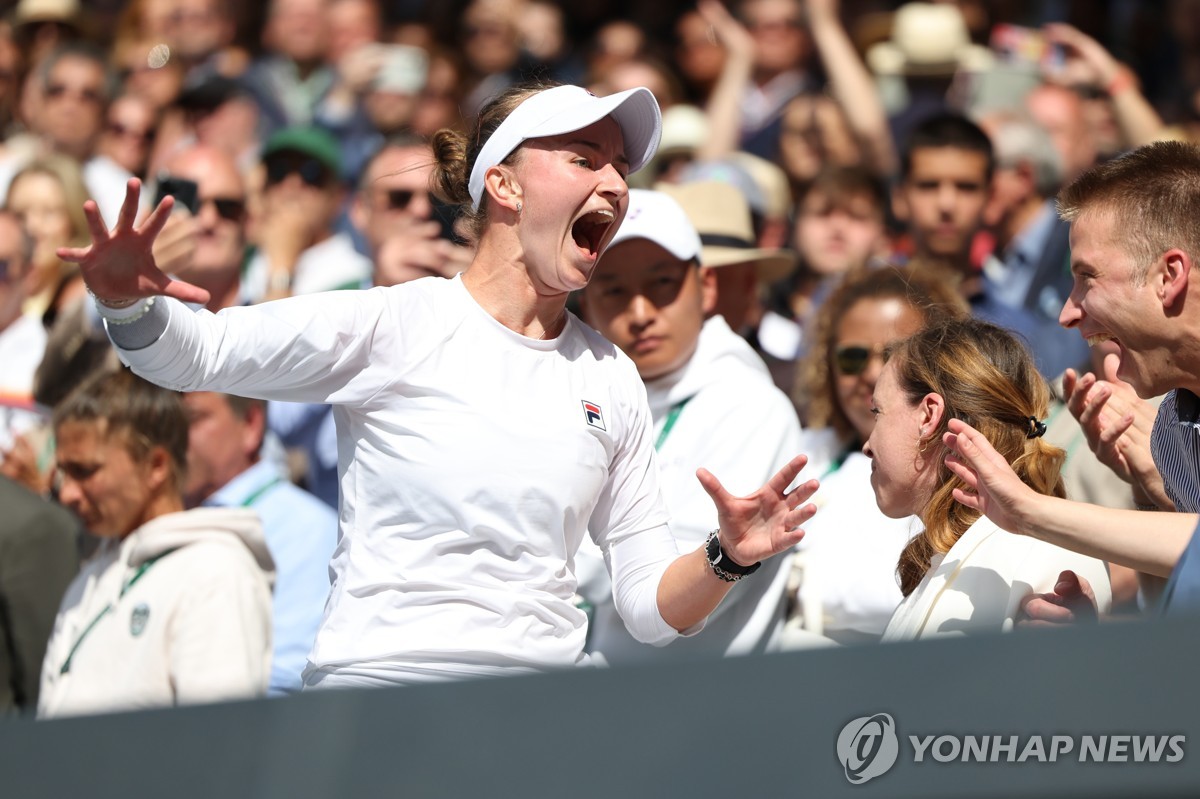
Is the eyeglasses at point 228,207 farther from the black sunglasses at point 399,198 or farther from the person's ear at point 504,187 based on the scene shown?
the person's ear at point 504,187

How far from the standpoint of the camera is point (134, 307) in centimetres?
261

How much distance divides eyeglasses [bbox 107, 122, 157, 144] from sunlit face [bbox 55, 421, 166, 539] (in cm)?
396

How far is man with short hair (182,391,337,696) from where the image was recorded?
450cm

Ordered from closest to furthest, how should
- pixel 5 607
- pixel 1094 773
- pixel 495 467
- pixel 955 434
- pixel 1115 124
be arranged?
pixel 1094 773 < pixel 955 434 < pixel 495 467 < pixel 5 607 < pixel 1115 124

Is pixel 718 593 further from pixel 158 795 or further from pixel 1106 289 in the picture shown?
pixel 158 795

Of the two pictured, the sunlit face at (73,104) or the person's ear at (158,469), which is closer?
the person's ear at (158,469)

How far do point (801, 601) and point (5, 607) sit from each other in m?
2.17

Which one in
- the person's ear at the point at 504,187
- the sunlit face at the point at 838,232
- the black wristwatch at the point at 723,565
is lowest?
the black wristwatch at the point at 723,565

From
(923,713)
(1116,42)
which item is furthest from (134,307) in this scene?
(1116,42)

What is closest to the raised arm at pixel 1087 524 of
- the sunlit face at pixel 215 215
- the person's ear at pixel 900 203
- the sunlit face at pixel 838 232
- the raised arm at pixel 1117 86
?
the person's ear at pixel 900 203

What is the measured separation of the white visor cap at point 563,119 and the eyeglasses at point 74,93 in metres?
5.57

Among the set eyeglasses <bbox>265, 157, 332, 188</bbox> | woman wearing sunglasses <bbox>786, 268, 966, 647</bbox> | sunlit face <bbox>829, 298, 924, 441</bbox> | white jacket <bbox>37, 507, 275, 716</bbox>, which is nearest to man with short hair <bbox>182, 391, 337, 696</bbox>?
white jacket <bbox>37, 507, 275, 716</bbox>

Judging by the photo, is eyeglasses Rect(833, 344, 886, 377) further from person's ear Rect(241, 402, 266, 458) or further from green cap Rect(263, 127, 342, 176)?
green cap Rect(263, 127, 342, 176)

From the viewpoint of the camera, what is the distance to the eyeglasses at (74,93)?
7.98 meters
